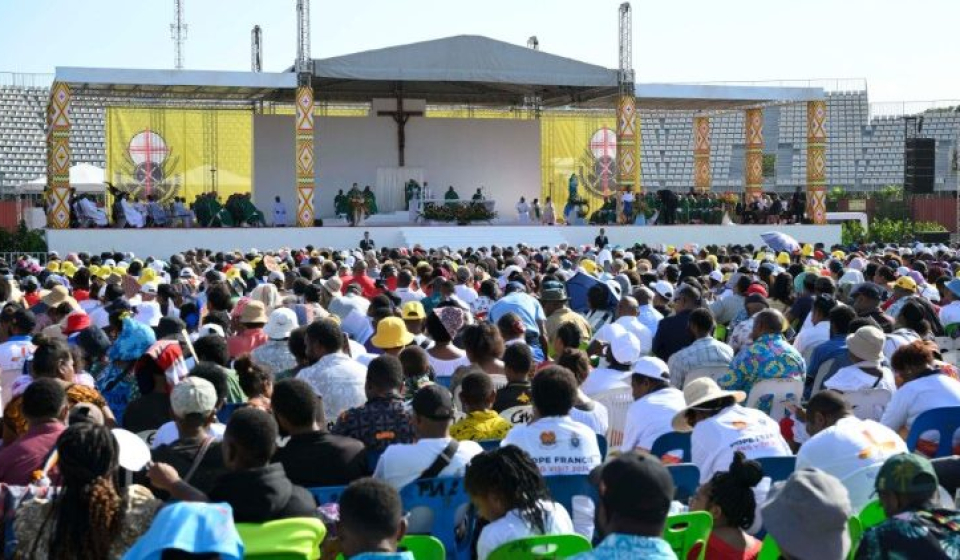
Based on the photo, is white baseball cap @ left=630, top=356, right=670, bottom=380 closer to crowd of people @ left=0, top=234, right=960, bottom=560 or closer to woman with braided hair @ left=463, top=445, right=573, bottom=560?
crowd of people @ left=0, top=234, right=960, bottom=560

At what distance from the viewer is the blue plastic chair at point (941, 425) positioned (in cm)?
678

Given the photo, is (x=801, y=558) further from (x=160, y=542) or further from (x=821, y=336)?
(x=821, y=336)

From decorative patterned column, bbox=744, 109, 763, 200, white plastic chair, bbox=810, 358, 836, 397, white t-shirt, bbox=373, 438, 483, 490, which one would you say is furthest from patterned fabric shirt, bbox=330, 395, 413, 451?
decorative patterned column, bbox=744, 109, 763, 200

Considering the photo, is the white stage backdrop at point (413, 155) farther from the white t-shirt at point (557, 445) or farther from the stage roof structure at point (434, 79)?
the white t-shirt at point (557, 445)

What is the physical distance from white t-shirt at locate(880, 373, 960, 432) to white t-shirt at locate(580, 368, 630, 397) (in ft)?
5.02

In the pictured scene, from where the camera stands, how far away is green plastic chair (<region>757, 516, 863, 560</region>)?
453 centimetres

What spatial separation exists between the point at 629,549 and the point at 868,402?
14.4 ft

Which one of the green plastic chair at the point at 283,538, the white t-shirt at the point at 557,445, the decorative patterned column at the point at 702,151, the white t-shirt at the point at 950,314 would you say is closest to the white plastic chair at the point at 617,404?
the white t-shirt at the point at 557,445

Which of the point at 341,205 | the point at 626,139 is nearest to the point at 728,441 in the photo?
the point at 626,139

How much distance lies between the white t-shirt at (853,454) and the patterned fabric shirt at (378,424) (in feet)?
5.80

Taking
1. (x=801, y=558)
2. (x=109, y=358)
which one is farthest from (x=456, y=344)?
(x=801, y=558)

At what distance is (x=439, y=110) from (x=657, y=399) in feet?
117

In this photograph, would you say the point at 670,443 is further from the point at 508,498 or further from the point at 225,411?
the point at 225,411

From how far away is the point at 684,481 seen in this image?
5.74 m
